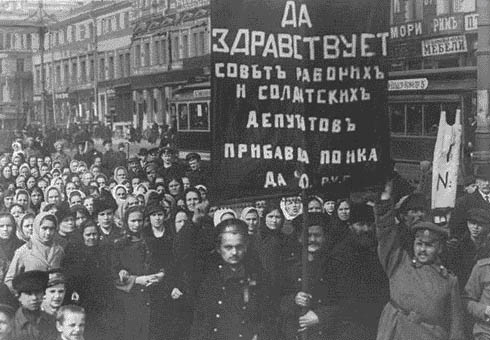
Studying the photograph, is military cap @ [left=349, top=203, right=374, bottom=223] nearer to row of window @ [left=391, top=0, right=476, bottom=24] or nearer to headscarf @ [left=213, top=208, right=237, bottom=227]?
headscarf @ [left=213, top=208, right=237, bottom=227]

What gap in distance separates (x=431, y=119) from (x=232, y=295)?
5.71 m

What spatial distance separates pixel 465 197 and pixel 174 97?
11.1 feet

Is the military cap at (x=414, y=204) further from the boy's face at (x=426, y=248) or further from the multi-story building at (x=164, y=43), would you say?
the multi-story building at (x=164, y=43)

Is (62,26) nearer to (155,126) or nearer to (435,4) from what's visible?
(155,126)

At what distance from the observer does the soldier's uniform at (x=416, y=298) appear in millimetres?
4039

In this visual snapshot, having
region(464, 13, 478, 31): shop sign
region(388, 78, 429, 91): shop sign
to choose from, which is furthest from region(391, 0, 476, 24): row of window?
region(388, 78, 429, 91): shop sign

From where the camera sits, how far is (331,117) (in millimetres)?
4137

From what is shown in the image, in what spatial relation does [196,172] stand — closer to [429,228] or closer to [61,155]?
[61,155]

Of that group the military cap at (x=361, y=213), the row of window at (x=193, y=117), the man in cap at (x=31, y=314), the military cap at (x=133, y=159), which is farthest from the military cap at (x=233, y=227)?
the row of window at (x=193, y=117)

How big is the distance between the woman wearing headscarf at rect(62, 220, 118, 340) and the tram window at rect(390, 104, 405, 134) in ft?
17.8

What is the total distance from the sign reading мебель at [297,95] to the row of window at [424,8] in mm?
2976

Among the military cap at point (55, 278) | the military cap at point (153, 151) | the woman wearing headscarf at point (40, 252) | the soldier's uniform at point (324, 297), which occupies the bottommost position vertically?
the soldier's uniform at point (324, 297)

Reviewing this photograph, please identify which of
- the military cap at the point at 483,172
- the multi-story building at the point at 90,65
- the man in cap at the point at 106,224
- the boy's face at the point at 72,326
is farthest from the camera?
the multi-story building at the point at 90,65

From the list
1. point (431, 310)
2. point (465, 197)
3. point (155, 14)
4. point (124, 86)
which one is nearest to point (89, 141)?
point (124, 86)
